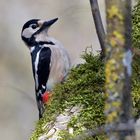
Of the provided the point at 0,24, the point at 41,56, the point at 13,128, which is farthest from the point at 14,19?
the point at 41,56

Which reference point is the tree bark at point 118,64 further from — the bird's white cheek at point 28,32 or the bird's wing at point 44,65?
the bird's white cheek at point 28,32

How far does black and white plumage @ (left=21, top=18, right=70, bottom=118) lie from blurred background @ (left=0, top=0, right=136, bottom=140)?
8.59 ft

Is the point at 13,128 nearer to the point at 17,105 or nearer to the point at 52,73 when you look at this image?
the point at 17,105

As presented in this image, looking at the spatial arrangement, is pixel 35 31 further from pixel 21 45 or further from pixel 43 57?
pixel 21 45

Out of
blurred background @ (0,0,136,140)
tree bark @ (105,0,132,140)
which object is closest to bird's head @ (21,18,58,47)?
blurred background @ (0,0,136,140)

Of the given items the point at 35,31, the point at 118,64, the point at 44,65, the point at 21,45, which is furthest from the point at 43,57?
the point at 21,45

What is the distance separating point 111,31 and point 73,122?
2.82ft

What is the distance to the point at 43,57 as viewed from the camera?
14.8 feet

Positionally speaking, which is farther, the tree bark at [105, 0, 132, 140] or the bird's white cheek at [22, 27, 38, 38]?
the bird's white cheek at [22, 27, 38, 38]

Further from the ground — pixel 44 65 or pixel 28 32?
pixel 28 32

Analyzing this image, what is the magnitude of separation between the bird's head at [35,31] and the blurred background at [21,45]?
2596mm

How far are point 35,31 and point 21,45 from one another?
388 cm

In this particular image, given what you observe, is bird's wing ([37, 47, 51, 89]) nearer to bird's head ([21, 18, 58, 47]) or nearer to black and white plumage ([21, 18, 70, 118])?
black and white plumage ([21, 18, 70, 118])

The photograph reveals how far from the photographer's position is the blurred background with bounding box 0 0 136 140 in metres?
8.00
